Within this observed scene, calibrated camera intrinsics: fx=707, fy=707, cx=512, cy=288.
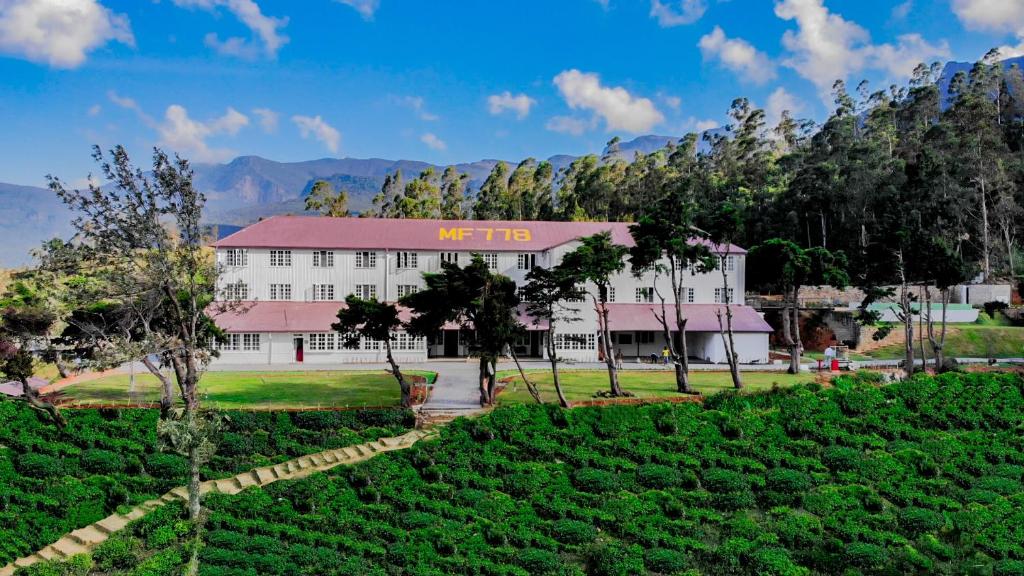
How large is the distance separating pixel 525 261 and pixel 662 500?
27.2m

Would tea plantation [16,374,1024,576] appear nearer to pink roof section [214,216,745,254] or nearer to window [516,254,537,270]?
window [516,254,537,270]

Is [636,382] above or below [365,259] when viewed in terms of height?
below

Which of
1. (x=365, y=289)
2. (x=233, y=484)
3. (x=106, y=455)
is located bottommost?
(x=233, y=484)

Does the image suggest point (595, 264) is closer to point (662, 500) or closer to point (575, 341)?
point (662, 500)

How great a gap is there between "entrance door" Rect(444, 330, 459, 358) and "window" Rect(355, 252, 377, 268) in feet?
21.5

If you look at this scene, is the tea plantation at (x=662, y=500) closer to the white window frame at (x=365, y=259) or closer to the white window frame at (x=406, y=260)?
the white window frame at (x=406, y=260)

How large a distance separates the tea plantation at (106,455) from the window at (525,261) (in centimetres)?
2141

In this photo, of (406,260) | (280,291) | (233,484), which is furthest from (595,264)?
(280,291)

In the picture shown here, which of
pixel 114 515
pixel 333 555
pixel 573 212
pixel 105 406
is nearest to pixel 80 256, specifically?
pixel 105 406

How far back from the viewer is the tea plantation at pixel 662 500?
1761 cm

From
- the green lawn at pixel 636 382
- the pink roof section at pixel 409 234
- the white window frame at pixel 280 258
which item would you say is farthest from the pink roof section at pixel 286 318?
the green lawn at pixel 636 382

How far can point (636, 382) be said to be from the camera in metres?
33.4

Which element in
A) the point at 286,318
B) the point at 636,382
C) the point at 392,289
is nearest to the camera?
the point at 636,382

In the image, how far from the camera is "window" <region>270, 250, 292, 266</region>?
44.9 m
